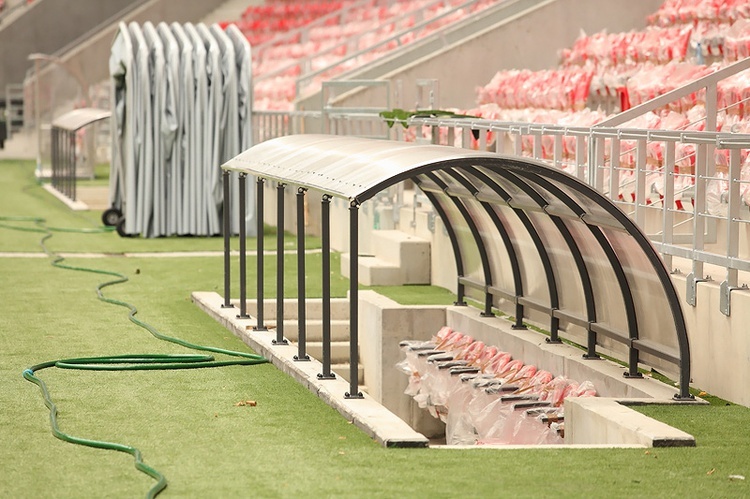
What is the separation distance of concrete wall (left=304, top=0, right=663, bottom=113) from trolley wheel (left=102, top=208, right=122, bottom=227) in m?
3.38

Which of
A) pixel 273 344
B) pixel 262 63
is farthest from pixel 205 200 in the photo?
pixel 262 63

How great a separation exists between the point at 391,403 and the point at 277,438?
3581 mm

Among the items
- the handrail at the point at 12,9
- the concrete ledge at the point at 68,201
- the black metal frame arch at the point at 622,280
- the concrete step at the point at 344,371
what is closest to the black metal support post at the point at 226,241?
the concrete step at the point at 344,371

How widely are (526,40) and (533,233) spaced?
8.53 meters

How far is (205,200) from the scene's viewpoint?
14.3 m

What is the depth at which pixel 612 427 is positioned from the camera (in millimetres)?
5715

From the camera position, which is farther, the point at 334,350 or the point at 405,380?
the point at 334,350

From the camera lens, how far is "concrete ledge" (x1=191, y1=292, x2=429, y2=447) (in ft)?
18.3

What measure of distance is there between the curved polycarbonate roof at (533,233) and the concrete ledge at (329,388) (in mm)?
936

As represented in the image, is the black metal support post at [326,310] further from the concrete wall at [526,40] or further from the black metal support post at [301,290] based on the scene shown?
the concrete wall at [526,40]

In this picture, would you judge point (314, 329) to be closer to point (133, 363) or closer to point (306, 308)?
point (306, 308)

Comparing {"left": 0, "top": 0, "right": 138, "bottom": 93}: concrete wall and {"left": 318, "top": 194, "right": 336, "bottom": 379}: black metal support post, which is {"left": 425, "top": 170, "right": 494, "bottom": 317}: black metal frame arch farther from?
{"left": 0, "top": 0, "right": 138, "bottom": 93}: concrete wall

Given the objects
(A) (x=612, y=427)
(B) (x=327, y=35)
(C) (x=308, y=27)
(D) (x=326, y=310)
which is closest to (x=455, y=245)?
(D) (x=326, y=310)

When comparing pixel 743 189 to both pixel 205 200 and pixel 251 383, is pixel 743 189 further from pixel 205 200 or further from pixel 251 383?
pixel 205 200
